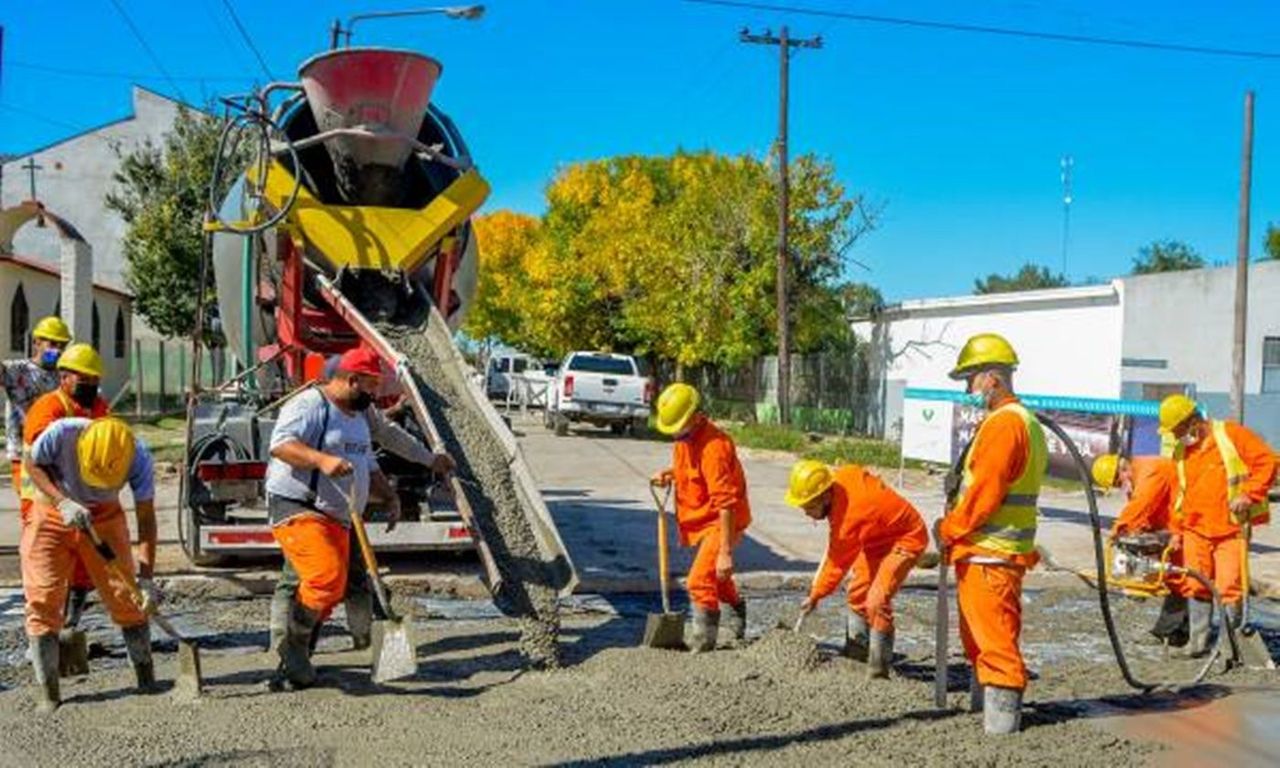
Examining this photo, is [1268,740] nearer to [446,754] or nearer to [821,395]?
[446,754]

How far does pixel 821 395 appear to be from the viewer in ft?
104

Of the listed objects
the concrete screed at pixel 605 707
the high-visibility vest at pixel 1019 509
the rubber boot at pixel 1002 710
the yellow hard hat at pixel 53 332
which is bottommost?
the concrete screed at pixel 605 707

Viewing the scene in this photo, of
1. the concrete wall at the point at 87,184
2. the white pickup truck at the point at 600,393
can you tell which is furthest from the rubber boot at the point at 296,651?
the concrete wall at the point at 87,184

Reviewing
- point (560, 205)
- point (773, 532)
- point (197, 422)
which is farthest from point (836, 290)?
point (197, 422)

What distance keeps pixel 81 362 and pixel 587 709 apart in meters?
2.93

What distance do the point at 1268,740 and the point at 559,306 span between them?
32.5 meters

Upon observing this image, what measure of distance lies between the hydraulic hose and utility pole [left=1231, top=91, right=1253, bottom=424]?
52.6ft

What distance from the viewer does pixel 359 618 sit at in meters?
6.52

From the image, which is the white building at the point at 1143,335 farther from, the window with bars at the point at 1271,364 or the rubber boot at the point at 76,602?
the rubber boot at the point at 76,602

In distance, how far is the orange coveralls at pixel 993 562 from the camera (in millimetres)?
5172

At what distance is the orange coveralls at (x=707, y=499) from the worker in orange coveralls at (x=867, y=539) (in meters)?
0.41

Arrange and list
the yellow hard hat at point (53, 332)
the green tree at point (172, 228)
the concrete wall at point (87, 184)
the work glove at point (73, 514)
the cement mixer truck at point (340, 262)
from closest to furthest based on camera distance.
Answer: the work glove at point (73, 514), the yellow hard hat at point (53, 332), the cement mixer truck at point (340, 262), the green tree at point (172, 228), the concrete wall at point (87, 184)

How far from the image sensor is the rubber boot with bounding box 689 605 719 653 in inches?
256

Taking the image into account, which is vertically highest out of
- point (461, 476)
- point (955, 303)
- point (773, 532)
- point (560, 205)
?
point (560, 205)
